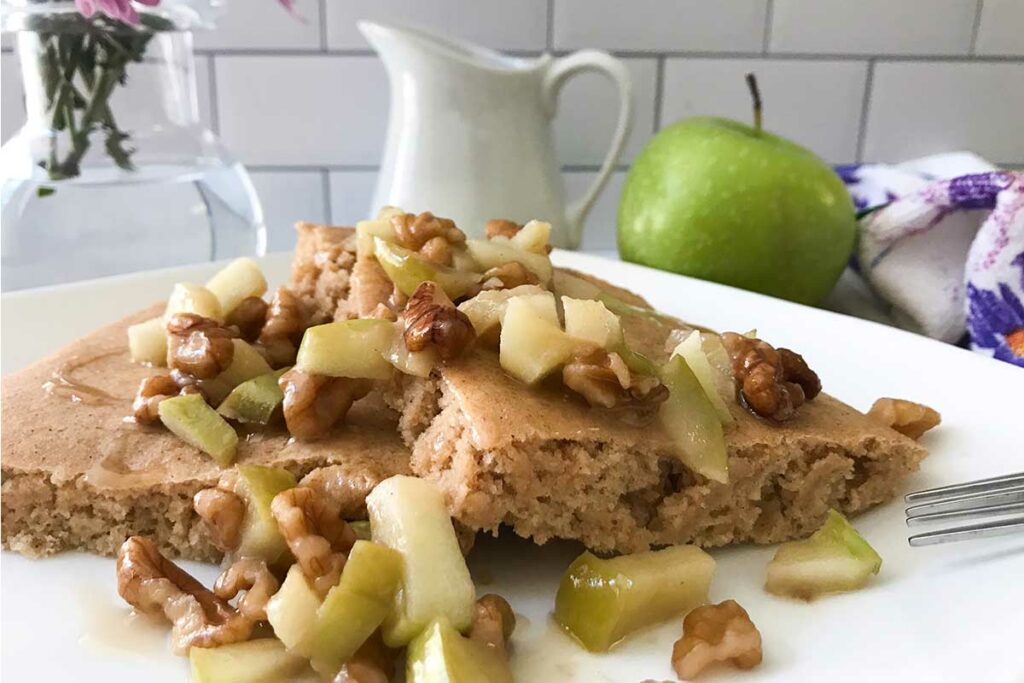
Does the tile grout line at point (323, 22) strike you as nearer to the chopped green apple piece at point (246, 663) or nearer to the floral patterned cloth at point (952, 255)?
the floral patterned cloth at point (952, 255)

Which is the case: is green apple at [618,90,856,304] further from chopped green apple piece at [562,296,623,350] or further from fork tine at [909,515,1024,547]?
fork tine at [909,515,1024,547]

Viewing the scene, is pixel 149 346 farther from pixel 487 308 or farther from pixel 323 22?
pixel 323 22

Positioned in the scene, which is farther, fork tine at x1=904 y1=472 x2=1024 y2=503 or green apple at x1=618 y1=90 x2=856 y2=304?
green apple at x1=618 y1=90 x2=856 y2=304

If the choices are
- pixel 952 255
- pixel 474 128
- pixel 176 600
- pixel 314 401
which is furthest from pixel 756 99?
pixel 176 600

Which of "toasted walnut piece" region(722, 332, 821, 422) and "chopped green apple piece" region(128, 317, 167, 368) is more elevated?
"toasted walnut piece" region(722, 332, 821, 422)

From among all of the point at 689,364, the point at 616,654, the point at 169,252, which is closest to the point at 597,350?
the point at 689,364

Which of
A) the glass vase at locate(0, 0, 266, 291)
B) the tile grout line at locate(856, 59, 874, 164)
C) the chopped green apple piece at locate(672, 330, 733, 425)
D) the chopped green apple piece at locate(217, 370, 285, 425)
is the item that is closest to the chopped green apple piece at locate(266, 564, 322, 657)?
the chopped green apple piece at locate(217, 370, 285, 425)

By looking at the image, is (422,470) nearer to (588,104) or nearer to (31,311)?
(31,311)
